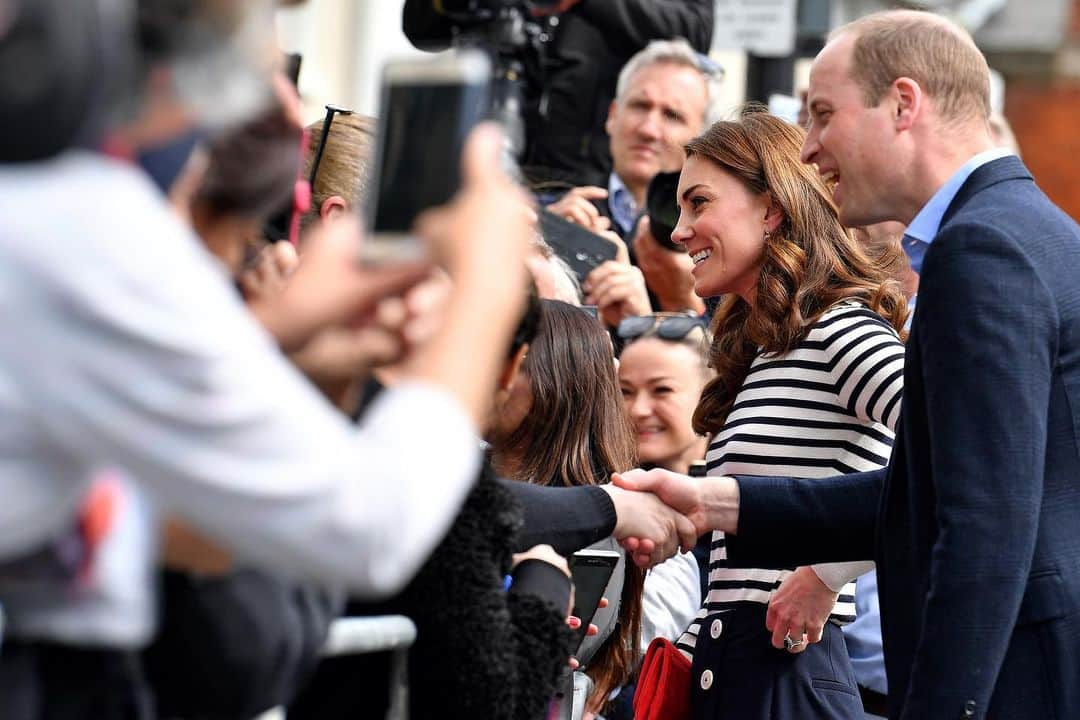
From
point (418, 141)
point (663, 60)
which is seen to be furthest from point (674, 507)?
point (663, 60)

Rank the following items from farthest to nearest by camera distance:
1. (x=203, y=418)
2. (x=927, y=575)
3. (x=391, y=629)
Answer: (x=927, y=575) → (x=391, y=629) → (x=203, y=418)

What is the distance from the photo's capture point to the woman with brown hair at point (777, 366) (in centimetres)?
358

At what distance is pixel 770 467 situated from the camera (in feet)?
12.2

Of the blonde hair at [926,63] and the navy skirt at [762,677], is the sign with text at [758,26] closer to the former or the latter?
the blonde hair at [926,63]

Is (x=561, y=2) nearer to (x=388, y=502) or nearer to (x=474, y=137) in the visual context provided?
(x=474, y=137)

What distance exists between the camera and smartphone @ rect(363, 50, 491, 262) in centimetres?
162

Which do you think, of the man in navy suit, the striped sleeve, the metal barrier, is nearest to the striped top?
the striped sleeve

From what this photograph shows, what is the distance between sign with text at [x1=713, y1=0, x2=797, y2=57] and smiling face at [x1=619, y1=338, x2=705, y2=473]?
3.16 m

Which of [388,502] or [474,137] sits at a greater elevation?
[474,137]

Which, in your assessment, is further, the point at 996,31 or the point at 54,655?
the point at 996,31

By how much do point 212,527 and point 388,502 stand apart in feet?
0.51

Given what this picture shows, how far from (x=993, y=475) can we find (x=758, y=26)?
519 cm

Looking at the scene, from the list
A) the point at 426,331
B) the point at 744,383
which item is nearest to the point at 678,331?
the point at 744,383

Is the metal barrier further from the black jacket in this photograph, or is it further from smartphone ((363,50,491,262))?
smartphone ((363,50,491,262))
